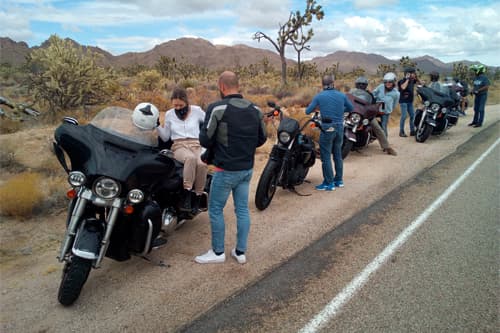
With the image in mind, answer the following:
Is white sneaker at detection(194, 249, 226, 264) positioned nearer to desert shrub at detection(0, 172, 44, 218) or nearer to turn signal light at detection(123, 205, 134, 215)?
turn signal light at detection(123, 205, 134, 215)

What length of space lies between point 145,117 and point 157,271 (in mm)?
1641

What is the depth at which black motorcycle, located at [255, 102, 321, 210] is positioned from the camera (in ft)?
19.0

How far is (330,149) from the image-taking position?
268 inches

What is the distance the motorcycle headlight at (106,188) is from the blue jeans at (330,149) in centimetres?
425

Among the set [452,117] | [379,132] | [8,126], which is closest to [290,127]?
[379,132]

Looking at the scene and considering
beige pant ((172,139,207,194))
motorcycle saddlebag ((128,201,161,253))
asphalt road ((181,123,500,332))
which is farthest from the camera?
beige pant ((172,139,207,194))

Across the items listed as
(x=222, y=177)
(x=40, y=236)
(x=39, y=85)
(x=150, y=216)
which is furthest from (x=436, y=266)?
(x=39, y=85)

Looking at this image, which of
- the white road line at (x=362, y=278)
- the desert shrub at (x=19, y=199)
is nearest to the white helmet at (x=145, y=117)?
the white road line at (x=362, y=278)

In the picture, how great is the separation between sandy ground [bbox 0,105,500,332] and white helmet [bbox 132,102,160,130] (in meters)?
1.54

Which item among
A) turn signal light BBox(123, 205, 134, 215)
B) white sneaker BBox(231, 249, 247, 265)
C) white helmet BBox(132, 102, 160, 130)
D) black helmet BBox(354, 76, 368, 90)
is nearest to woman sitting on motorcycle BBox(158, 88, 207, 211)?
white helmet BBox(132, 102, 160, 130)

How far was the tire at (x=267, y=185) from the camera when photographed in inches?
226

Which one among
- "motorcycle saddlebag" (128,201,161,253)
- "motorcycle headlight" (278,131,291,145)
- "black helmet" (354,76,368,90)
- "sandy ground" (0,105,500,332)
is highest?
"black helmet" (354,76,368,90)

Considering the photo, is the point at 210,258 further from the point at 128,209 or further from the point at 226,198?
the point at 128,209

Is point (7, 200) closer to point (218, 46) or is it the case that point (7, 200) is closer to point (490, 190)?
point (490, 190)
